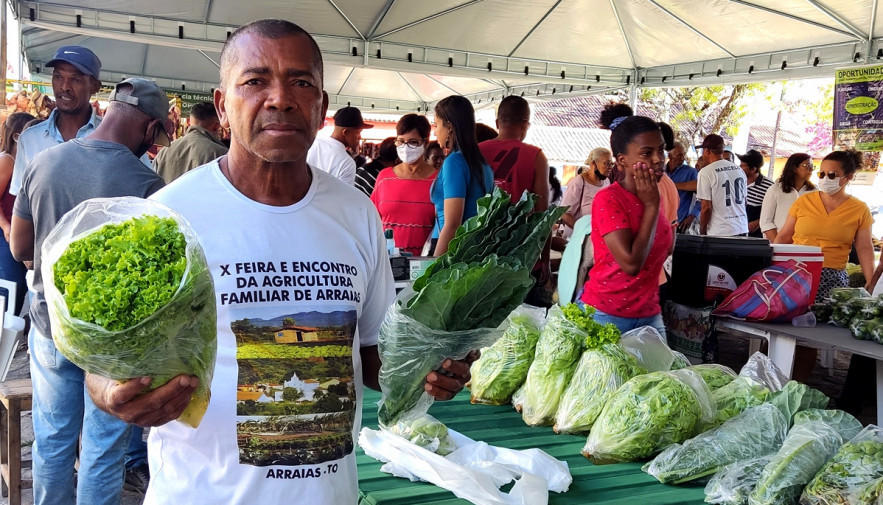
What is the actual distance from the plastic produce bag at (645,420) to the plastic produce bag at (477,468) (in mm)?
217

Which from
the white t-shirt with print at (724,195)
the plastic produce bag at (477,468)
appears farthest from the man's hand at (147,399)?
the white t-shirt with print at (724,195)

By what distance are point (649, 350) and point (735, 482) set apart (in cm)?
89

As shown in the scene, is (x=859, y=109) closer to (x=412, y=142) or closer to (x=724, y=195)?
(x=724, y=195)

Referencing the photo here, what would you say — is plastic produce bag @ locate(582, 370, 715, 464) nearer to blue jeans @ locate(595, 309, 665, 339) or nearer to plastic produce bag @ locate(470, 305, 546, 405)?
plastic produce bag @ locate(470, 305, 546, 405)

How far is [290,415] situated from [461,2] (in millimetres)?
8395


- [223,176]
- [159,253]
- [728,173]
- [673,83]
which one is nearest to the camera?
[159,253]

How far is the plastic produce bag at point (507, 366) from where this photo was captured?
10.3ft

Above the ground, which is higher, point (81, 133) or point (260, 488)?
point (81, 133)

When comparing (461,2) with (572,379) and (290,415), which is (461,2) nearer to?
(572,379)

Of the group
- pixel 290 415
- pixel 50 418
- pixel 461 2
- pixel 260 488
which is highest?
pixel 461 2

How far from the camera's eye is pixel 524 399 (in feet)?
9.90

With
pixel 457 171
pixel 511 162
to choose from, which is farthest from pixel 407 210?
pixel 457 171

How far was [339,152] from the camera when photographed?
5.73m

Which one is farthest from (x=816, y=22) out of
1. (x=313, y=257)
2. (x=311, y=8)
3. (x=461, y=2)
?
(x=313, y=257)
